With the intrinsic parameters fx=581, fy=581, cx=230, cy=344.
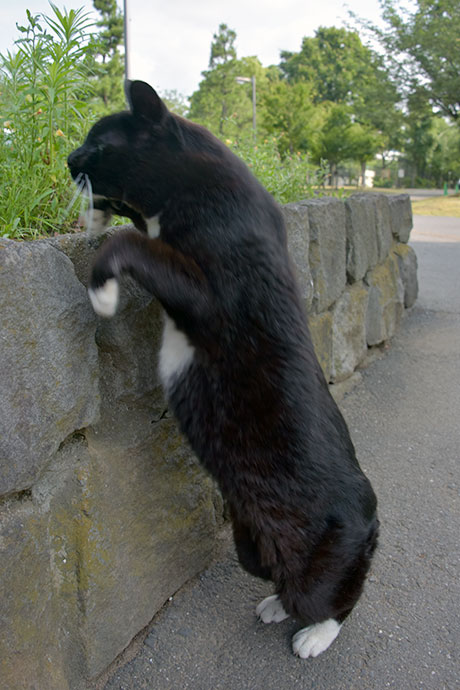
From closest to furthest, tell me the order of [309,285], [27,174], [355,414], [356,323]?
1. [27,174]
2. [309,285]
3. [355,414]
4. [356,323]

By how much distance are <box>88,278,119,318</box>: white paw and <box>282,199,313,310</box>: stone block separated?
1.58 meters

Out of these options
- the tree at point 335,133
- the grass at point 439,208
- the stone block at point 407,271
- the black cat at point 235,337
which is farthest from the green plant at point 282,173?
the tree at point 335,133

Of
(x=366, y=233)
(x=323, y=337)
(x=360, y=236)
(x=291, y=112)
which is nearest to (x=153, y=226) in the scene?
(x=323, y=337)

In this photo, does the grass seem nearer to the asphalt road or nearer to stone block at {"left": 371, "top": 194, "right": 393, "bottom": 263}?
stone block at {"left": 371, "top": 194, "right": 393, "bottom": 263}

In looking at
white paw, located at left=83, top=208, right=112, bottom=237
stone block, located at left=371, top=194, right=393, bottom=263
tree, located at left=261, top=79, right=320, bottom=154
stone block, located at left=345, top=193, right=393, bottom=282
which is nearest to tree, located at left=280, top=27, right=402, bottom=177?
tree, located at left=261, top=79, right=320, bottom=154

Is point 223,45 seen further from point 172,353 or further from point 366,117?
point 172,353

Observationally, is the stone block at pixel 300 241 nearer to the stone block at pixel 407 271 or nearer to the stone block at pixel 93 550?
the stone block at pixel 93 550

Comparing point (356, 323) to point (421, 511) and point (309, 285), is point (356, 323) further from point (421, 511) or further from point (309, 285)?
point (421, 511)

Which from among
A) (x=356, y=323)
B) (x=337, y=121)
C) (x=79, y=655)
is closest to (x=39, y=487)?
(x=79, y=655)

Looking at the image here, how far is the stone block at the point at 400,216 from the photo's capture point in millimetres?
5348

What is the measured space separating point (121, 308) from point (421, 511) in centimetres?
185

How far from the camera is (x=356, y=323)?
431 centimetres

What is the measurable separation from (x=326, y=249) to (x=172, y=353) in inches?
79.3

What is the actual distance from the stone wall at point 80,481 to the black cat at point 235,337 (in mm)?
166
